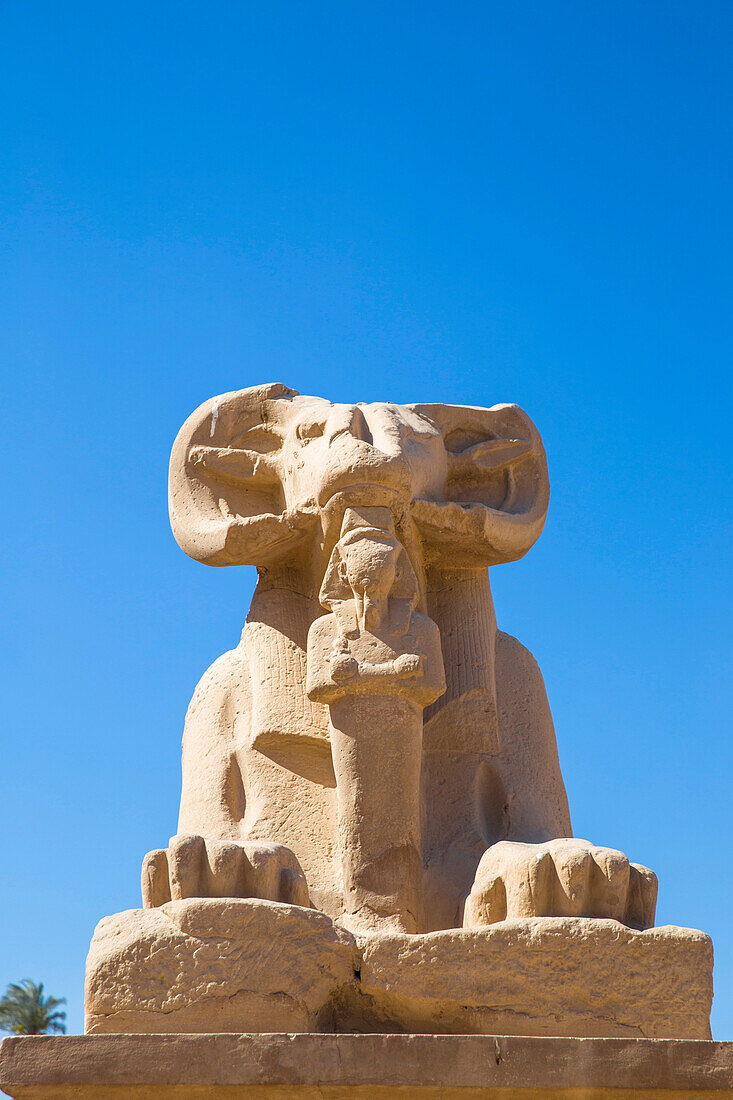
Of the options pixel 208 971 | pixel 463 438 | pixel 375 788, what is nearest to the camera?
pixel 208 971

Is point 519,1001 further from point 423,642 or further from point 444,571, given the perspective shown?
point 444,571

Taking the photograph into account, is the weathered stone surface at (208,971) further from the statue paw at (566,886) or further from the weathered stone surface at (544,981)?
the statue paw at (566,886)

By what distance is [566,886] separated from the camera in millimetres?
4020

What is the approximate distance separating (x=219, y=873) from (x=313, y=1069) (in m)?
0.61

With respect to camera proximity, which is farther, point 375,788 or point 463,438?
point 463,438

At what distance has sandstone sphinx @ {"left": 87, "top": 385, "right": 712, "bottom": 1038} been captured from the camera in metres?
3.91

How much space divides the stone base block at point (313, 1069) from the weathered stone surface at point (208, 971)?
0.50 ft

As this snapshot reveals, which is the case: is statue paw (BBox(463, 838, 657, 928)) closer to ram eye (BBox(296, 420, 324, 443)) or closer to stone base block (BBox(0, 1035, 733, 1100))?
stone base block (BBox(0, 1035, 733, 1100))

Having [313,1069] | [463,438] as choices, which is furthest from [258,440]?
[313,1069]

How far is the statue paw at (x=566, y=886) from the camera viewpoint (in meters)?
4.02

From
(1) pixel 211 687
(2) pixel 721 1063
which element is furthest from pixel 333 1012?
(1) pixel 211 687

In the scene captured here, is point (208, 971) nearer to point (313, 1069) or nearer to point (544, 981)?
point (313, 1069)

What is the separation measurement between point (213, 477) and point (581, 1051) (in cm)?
235

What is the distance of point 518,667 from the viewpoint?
201 inches
